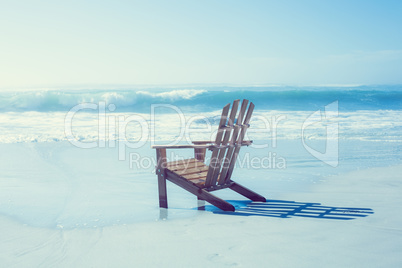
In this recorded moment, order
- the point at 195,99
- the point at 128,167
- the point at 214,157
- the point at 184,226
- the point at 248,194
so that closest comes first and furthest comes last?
the point at 184,226, the point at 214,157, the point at 248,194, the point at 128,167, the point at 195,99

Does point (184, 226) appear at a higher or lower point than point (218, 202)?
lower

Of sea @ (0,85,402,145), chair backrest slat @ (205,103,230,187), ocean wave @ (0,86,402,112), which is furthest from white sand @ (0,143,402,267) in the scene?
ocean wave @ (0,86,402,112)

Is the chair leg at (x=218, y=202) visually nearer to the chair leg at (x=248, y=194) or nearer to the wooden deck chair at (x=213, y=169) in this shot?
the wooden deck chair at (x=213, y=169)

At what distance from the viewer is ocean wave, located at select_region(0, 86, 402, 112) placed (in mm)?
29203

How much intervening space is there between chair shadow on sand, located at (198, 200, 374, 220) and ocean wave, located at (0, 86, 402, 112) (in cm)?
2298

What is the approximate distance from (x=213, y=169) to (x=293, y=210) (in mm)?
1134

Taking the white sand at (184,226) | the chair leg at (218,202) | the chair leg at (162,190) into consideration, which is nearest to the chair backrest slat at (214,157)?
the chair leg at (218,202)

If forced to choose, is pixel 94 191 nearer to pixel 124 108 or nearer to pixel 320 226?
pixel 320 226

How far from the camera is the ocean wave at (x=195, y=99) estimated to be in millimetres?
29203

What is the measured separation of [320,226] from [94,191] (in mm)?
3559

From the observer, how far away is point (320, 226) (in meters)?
4.43

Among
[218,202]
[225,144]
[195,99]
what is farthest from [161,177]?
[195,99]

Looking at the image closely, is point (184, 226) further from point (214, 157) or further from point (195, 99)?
point (195, 99)

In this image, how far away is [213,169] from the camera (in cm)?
508
